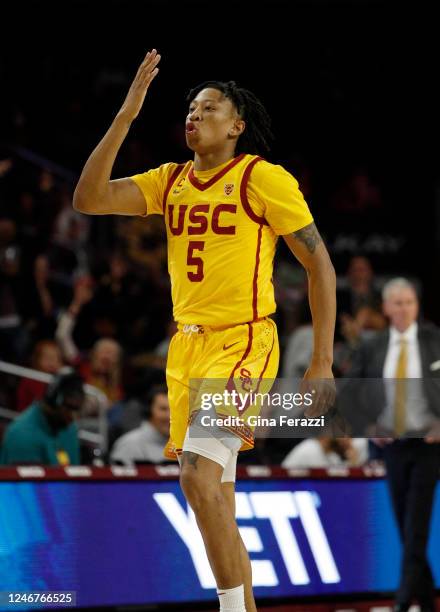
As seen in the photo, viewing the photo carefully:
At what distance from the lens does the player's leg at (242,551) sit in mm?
4949

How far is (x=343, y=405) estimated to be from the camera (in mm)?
7230

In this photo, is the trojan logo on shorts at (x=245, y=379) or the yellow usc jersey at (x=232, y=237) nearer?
the trojan logo on shorts at (x=245, y=379)

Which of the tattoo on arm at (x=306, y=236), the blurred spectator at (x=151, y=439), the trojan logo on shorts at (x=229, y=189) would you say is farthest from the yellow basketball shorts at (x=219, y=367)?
the blurred spectator at (x=151, y=439)

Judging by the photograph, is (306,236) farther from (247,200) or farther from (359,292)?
(359,292)

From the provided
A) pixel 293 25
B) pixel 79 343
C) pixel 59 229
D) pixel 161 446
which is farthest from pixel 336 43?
pixel 161 446

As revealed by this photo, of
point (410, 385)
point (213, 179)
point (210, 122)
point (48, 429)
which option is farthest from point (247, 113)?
point (48, 429)

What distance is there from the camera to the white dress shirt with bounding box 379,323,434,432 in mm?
7469

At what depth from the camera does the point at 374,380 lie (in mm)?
7531

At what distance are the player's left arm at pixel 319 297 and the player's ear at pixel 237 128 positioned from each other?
1.82 ft

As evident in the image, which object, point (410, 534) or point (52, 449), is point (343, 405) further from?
point (52, 449)

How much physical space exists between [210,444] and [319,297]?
2.48 ft

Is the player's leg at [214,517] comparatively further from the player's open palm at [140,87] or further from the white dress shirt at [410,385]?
the white dress shirt at [410,385]

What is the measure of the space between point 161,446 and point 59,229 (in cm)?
593

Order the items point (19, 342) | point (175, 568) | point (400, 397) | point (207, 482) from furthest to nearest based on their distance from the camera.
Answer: point (19, 342)
point (400, 397)
point (175, 568)
point (207, 482)
